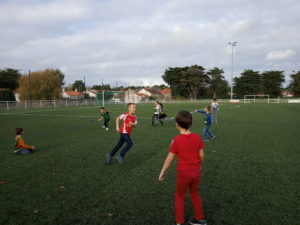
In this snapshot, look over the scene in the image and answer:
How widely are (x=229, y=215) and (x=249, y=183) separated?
1.57 meters

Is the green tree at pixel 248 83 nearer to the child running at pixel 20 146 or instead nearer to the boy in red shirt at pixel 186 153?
the child running at pixel 20 146

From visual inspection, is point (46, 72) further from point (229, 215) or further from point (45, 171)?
point (229, 215)

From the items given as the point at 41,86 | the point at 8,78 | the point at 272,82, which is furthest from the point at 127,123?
the point at 272,82

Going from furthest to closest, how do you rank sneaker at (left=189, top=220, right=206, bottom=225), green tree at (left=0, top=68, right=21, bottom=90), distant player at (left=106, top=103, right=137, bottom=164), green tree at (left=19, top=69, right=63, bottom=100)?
green tree at (left=0, top=68, right=21, bottom=90), green tree at (left=19, top=69, right=63, bottom=100), distant player at (left=106, top=103, right=137, bottom=164), sneaker at (left=189, top=220, right=206, bottom=225)

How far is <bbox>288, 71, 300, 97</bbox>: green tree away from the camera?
257 feet

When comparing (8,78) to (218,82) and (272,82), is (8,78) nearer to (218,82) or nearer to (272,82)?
(218,82)

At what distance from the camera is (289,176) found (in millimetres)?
5191

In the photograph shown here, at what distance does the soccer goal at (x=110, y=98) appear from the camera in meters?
48.6

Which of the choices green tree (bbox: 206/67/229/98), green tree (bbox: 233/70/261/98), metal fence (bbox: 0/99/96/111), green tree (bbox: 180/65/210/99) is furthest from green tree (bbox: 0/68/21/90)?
green tree (bbox: 233/70/261/98)

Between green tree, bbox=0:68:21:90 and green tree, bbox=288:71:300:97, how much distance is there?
288 ft

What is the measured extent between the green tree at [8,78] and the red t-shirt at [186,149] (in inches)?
2700

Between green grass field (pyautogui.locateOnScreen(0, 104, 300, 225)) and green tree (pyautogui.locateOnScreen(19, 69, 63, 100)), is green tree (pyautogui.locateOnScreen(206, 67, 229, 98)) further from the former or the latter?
green grass field (pyautogui.locateOnScreen(0, 104, 300, 225))

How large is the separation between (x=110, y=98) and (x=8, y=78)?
3028 centimetres

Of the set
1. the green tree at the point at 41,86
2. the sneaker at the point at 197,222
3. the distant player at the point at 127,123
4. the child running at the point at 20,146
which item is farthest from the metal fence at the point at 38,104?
the sneaker at the point at 197,222
